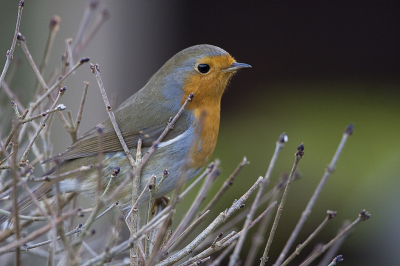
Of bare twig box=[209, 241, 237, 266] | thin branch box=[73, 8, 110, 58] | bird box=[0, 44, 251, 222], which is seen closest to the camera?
bare twig box=[209, 241, 237, 266]

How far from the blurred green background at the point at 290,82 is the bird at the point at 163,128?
1.78m

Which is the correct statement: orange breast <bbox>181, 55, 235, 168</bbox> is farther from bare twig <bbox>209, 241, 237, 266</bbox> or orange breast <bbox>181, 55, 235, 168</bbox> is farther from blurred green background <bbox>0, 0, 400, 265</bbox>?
blurred green background <bbox>0, 0, 400, 265</bbox>

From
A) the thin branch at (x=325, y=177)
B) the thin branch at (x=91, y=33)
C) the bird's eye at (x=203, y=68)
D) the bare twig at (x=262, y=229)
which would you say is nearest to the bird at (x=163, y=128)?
the bird's eye at (x=203, y=68)

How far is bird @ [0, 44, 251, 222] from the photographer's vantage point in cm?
225

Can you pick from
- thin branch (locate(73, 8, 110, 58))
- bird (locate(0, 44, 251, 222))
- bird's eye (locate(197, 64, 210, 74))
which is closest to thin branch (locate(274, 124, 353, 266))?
thin branch (locate(73, 8, 110, 58))

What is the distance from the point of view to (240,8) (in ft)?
16.9

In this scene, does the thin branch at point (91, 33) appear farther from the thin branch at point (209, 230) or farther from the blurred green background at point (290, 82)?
the blurred green background at point (290, 82)

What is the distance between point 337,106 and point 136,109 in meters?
2.74

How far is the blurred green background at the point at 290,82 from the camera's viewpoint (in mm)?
4051

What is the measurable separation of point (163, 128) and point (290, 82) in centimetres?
291

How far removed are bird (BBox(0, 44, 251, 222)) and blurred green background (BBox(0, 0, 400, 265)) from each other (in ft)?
5.83

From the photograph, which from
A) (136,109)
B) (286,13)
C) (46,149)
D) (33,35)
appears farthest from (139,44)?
(46,149)

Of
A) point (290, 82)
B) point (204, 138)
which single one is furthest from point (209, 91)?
point (290, 82)

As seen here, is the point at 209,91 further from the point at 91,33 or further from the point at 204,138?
the point at 91,33
